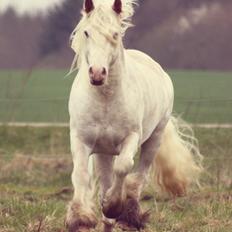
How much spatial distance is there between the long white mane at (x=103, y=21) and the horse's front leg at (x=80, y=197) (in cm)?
67

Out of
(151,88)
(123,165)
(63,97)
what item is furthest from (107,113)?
(63,97)

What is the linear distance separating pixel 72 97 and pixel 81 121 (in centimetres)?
26

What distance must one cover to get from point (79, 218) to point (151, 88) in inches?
62.3

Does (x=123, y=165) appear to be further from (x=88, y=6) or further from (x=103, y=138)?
(x=88, y=6)

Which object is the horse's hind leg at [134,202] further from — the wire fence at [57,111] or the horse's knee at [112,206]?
the wire fence at [57,111]

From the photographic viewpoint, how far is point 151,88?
7422 millimetres

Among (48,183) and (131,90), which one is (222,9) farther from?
(131,90)

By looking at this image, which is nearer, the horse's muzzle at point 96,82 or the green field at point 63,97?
the horse's muzzle at point 96,82

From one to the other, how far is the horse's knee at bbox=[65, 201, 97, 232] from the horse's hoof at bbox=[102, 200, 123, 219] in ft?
1.05

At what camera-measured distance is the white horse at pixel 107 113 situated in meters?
6.24

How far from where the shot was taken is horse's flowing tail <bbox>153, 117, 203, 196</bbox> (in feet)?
29.9

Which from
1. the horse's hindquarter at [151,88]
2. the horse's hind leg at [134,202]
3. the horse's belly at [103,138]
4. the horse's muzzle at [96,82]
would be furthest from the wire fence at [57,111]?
the horse's muzzle at [96,82]

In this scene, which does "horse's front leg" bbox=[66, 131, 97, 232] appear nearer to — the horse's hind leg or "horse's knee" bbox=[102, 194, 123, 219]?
"horse's knee" bbox=[102, 194, 123, 219]

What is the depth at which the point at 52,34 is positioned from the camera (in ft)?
46.1
